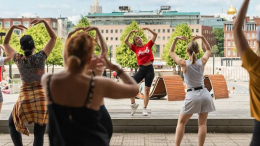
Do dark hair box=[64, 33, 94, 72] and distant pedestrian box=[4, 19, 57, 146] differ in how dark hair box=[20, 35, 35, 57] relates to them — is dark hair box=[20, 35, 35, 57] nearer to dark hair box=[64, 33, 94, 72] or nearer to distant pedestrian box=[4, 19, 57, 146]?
distant pedestrian box=[4, 19, 57, 146]

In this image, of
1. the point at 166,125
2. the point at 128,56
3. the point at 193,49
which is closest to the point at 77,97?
the point at 193,49

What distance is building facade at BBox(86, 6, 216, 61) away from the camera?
493ft

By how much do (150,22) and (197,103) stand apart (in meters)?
148

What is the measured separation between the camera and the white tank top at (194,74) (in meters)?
6.73

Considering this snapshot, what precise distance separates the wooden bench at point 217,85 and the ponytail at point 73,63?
13.6m

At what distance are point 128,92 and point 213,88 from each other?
13.3 metres

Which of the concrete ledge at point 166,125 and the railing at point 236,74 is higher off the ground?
the concrete ledge at point 166,125

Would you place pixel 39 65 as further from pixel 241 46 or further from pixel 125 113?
pixel 125 113

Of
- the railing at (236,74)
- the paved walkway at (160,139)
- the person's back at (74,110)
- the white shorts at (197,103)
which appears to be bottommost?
the railing at (236,74)

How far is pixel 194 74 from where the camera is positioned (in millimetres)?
6766

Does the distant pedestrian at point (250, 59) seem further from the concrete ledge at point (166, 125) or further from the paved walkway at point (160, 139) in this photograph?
the concrete ledge at point (166, 125)

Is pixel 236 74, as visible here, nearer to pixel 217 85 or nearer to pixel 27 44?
pixel 217 85

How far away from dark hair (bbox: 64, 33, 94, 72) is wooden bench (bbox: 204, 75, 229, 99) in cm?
1349

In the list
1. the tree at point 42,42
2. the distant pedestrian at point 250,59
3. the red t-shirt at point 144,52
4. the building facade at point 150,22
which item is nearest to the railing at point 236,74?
the tree at point 42,42
